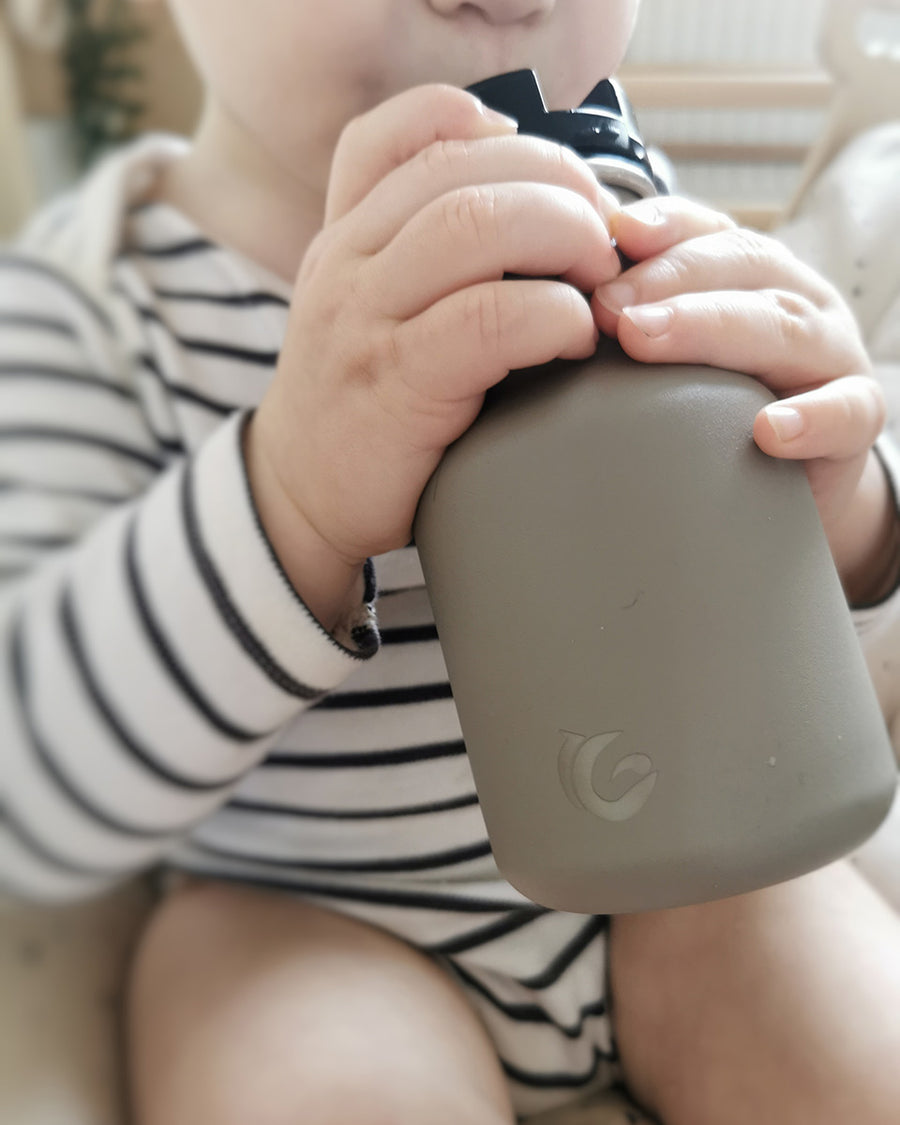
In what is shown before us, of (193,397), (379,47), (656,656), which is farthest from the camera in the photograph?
(193,397)

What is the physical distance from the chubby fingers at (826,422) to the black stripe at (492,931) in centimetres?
23

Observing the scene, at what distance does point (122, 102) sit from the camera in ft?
1.19

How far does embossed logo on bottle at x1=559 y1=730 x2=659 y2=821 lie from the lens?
0.20 meters

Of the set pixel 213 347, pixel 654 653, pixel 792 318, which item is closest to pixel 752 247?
pixel 792 318

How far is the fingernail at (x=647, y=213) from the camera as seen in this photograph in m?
0.25

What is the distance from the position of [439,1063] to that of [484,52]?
35 cm

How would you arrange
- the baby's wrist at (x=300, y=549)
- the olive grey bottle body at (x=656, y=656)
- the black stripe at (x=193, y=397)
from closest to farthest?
the olive grey bottle body at (x=656, y=656) → the baby's wrist at (x=300, y=549) → the black stripe at (x=193, y=397)

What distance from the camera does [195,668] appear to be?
0.32 metres

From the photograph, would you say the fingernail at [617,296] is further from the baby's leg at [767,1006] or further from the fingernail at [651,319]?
the baby's leg at [767,1006]

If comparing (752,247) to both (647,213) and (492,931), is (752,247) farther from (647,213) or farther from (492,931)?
(492,931)

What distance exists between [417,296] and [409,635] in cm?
17

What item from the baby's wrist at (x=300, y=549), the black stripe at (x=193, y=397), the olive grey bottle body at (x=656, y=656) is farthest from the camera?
the black stripe at (x=193, y=397)

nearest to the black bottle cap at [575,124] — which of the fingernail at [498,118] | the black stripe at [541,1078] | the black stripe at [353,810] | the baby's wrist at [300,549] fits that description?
the fingernail at [498,118]

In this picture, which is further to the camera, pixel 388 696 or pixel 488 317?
pixel 388 696
